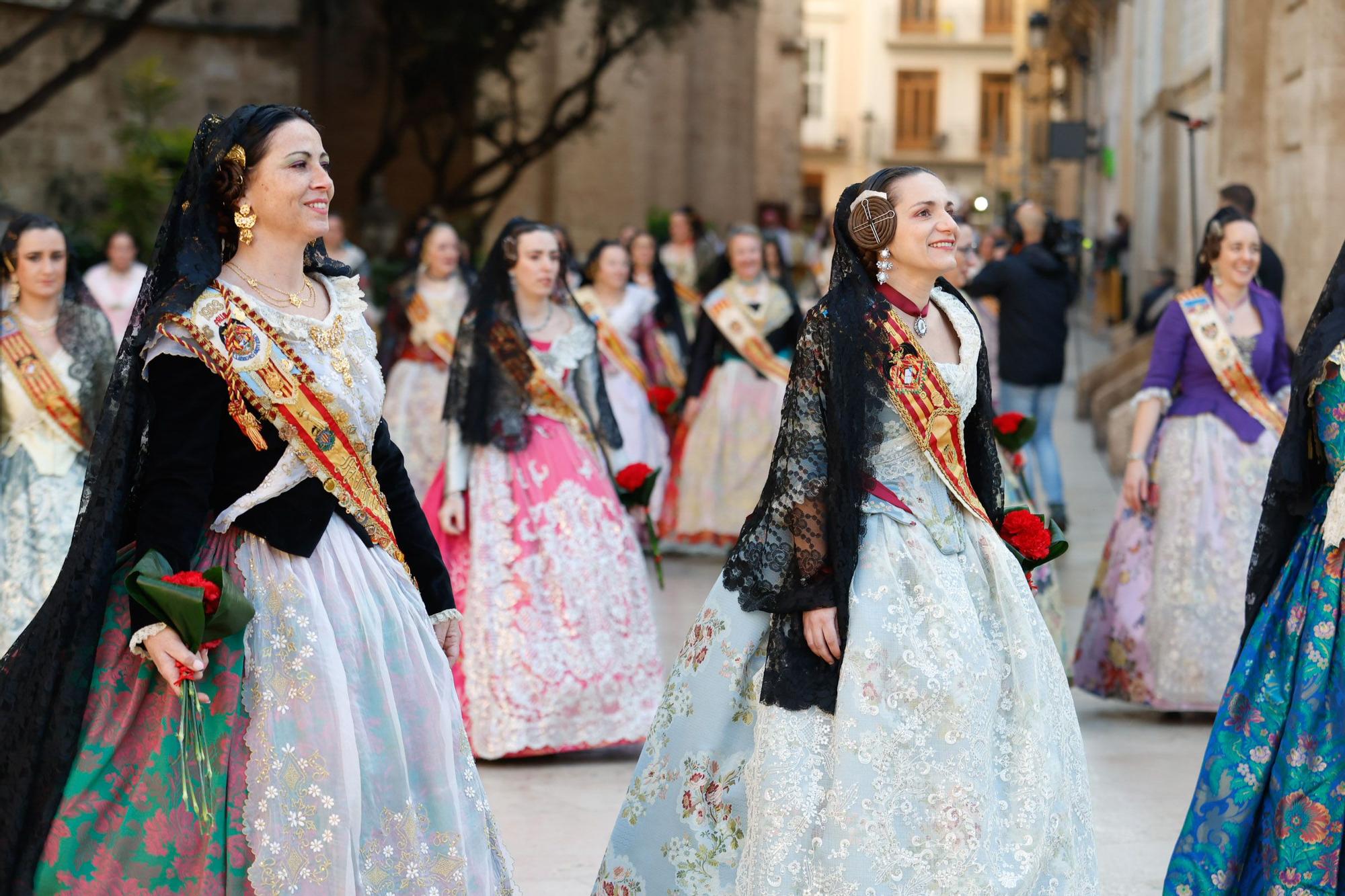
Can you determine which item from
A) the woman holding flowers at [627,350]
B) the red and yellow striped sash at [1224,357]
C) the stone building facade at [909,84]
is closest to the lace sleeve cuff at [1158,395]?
the red and yellow striped sash at [1224,357]

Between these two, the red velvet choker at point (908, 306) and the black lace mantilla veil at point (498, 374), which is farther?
the black lace mantilla veil at point (498, 374)

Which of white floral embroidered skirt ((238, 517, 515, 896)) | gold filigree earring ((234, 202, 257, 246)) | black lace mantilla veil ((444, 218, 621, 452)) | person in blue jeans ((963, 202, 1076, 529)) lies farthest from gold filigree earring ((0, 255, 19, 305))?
person in blue jeans ((963, 202, 1076, 529))

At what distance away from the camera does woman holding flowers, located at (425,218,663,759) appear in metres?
6.50

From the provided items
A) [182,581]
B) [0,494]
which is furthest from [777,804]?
[0,494]

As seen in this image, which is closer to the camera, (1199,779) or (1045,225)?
(1199,779)

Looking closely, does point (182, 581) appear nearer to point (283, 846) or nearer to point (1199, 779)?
point (283, 846)

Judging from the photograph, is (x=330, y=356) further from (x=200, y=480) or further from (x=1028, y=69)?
(x=1028, y=69)

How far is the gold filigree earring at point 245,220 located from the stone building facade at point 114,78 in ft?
43.3

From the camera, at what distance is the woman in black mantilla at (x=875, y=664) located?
3.80 meters

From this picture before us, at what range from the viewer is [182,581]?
322 cm

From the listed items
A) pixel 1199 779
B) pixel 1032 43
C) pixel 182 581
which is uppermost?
pixel 1032 43

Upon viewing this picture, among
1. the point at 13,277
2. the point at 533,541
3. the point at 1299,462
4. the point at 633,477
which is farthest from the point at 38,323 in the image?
the point at 1299,462

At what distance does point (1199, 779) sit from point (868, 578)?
3.62 ft

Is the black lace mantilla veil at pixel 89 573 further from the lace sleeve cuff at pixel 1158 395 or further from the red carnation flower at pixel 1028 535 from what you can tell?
Answer: the lace sleeve cuff at pixel 1158 395
